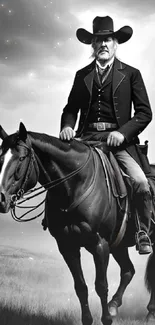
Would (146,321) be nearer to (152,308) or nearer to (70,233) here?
(152,308)

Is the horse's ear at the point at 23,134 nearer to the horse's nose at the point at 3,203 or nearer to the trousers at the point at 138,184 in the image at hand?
the horse's nose at the point at 3,203

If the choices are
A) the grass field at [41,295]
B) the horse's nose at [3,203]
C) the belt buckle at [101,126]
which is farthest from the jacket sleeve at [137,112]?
the grass field at [41,295]

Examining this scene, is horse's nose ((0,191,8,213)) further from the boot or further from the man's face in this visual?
the man's face

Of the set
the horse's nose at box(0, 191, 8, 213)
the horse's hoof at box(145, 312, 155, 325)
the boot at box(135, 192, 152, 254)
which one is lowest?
the horse's hoof at box(145, 312, 155, 325)

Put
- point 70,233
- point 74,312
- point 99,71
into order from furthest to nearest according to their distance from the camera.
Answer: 1. point 74,312
2. point 99,71
3. point 70,233

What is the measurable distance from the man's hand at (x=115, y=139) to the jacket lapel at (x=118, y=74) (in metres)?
0.61

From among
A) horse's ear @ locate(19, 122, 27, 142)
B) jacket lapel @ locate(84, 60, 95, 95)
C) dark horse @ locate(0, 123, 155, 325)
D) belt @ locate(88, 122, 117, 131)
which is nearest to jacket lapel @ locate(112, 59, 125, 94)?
jacket lapel @ locate(84, 60, 95, 95)

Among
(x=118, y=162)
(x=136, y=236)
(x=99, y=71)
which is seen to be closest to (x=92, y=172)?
(x=118, y=162)

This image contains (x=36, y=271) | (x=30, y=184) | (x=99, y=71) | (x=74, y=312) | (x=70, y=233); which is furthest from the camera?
(x=36, y=271)

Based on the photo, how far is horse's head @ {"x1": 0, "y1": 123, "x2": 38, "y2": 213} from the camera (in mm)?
4473

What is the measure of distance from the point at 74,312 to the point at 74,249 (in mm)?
1673

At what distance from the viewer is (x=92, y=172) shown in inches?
206

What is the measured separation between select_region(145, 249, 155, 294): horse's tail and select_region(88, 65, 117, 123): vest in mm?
2178

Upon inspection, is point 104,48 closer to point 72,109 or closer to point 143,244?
point 72,109
